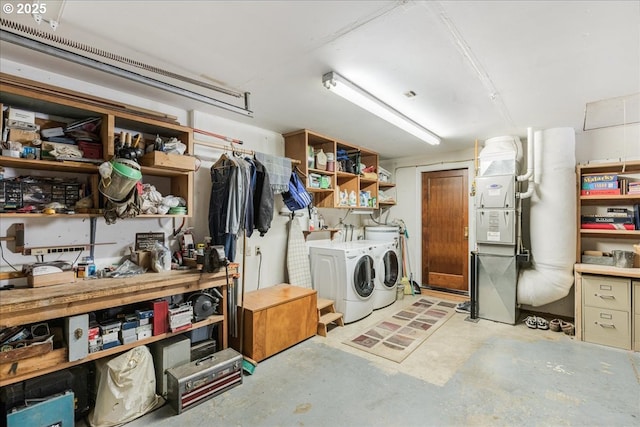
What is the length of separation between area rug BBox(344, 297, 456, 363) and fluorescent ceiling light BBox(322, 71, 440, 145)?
2285 mm

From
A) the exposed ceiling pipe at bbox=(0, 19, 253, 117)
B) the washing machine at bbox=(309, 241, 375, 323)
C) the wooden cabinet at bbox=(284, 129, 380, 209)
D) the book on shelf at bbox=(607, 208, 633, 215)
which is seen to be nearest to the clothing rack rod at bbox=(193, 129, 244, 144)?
the exposed ceiling pipe at bbox=(0, 19, 253, 117)

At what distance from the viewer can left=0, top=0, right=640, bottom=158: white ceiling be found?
60.8 inches

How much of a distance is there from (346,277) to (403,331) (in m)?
A: 0.88

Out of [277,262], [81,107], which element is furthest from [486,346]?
[81,107]

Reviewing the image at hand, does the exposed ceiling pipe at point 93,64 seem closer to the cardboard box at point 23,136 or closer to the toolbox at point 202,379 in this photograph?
the cardboard box at point 23,136

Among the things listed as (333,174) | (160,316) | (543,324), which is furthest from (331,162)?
(543,324)

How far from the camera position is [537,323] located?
3.60 meters

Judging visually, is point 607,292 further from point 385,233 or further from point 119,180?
point 119,180

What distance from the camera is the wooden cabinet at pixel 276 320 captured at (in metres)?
2.72

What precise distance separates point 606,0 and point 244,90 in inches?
89.3

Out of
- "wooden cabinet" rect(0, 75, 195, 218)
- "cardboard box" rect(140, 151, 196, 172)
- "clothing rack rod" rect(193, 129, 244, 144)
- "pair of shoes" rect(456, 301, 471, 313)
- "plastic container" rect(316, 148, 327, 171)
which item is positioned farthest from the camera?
"pair of shoes" rect(456, 301, 471, 313)

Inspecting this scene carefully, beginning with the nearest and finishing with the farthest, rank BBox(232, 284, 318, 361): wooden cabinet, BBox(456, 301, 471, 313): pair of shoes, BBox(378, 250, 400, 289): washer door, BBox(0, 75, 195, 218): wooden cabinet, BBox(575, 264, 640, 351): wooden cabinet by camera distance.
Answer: BBox(0, 75, 195, 218): wooden cabinet < BBox(232, 284, 318, 361): wooden cabinet < BBox(575, 264, 640, 351): wooden cabinet < BBox(456, 301, 471, 313): pair of shoes < BBox(378, 250, 400, 289): washer door

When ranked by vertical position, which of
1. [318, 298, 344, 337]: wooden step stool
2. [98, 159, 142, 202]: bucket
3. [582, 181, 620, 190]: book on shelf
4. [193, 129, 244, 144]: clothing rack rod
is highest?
[193, 129, 244, 144]: clothing rack rod

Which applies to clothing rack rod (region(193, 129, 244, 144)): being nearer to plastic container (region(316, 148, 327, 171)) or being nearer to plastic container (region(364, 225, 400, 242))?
plastic container (region(316, 148, 327, 171))
